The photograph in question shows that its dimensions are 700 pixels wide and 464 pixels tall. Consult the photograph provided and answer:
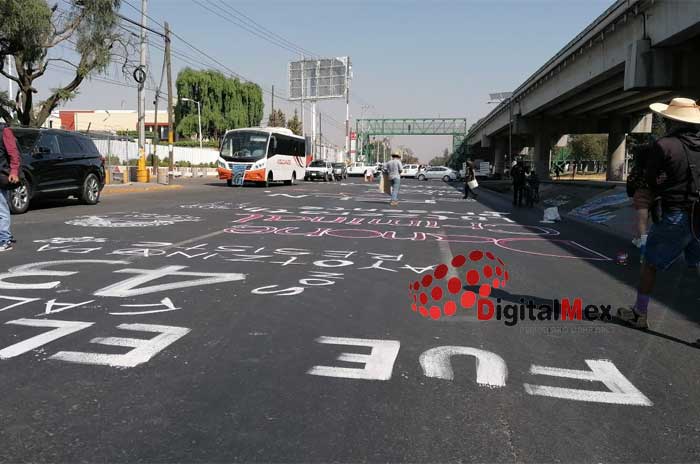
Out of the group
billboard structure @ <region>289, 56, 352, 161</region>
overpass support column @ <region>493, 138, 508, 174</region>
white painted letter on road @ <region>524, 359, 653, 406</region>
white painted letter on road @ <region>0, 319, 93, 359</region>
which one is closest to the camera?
white painted letter on road @ <region>524, 359, 653, 406</region>

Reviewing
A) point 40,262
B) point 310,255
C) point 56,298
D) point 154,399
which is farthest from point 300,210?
point 154,399

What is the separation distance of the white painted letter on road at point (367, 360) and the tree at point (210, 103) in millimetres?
75745

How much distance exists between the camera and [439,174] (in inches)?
2436

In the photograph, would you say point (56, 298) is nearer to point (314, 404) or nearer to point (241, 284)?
point (241, 284)

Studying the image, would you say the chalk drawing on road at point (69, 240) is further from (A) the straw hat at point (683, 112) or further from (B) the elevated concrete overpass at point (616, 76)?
(B) the elevated concrete overpass at point (616, 76)

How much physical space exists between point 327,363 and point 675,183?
312 centimetres

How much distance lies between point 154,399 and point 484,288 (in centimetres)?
429

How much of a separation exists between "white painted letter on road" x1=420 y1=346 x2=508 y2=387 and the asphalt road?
20 mm

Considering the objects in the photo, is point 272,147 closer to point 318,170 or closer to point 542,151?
point 318,170

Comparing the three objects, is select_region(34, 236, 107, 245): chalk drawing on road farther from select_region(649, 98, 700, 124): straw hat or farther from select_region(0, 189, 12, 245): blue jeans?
select_region(649, 98, 700, 124): straw hat

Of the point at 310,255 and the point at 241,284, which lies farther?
the point at 310,255

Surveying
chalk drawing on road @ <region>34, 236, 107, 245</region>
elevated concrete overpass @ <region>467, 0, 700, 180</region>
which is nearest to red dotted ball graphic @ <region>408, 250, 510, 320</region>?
chalk drawing on road @ <region>34, 236, 107, 245</region>

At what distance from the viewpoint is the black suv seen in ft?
45.2

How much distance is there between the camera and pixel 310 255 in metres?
8.82
